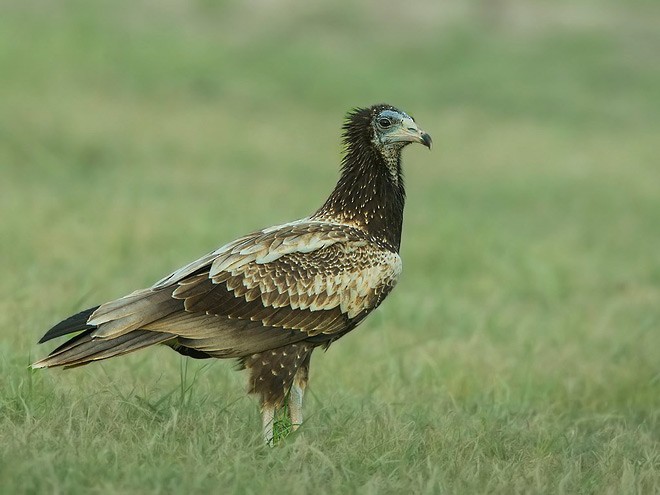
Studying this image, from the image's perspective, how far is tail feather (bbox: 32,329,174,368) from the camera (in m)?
5.82

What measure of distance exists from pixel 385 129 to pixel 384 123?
3cm

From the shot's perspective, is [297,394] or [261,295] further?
[297,394]

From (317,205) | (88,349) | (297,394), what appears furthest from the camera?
(317,205)

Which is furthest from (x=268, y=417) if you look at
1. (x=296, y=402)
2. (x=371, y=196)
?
(x=371, y=196)

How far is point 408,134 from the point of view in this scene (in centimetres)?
662

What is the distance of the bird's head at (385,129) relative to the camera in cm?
664

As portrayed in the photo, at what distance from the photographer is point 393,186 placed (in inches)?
264

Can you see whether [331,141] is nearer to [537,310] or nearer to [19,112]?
[19,112]

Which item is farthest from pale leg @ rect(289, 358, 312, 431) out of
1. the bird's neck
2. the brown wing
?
the bird's neck

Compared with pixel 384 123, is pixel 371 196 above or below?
below

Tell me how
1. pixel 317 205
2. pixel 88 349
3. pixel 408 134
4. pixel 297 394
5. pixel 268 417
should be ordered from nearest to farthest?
1. pixel 88 349
2. pixel 268 417
3. pixel 297 394
4. pixel 408 134
5. pixel 317 205

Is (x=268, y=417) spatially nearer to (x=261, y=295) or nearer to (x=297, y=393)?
(x=297, y=393)

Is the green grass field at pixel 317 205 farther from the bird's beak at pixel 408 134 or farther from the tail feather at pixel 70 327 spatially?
the bird's beak at pixel 408 134

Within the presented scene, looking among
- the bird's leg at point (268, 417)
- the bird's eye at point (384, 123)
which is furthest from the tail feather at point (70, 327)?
the bird's eye at point (384, 123)
